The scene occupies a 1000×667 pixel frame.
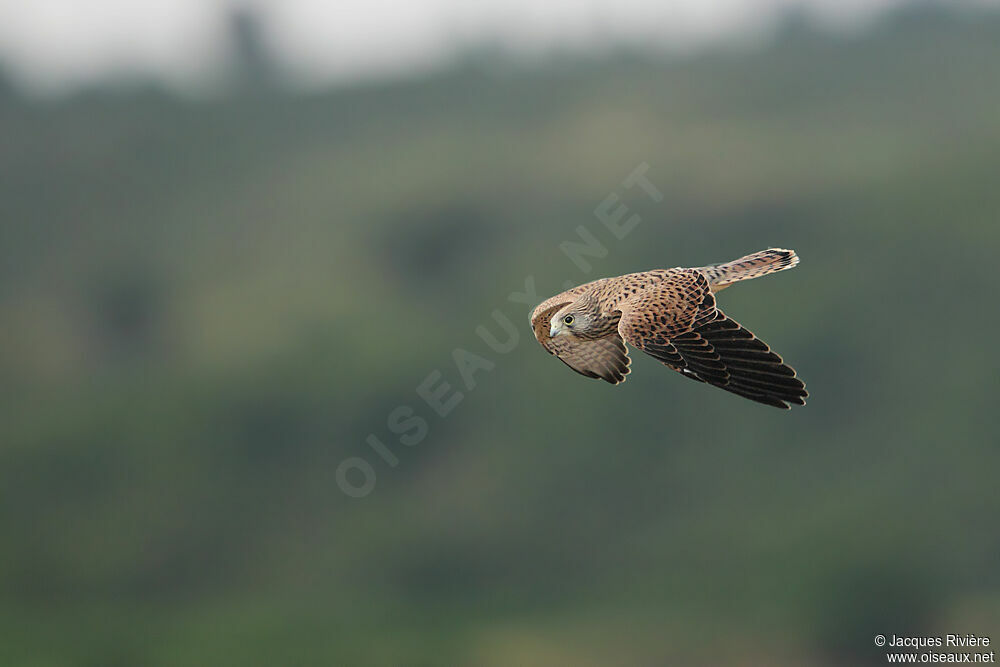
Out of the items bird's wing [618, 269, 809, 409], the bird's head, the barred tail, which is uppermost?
the barred tail

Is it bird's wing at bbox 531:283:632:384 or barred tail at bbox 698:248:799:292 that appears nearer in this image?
barred tail at bbox 698:248:799:292

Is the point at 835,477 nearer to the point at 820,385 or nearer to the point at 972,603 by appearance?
the point at 820,385

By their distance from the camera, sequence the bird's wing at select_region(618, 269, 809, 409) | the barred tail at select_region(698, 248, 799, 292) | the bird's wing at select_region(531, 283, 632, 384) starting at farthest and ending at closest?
the bird's wing at select_region(531, 283, 632, 384)
the barred tail at select_region(698, 248, 799, 292)
the bird's wing at select_region(618, 269, 809, 409)

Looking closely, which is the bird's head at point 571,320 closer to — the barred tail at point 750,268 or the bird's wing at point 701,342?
the bird's wing at point 701,342

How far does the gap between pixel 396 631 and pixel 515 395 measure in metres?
11.3

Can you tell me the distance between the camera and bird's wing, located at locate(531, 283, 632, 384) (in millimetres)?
6016

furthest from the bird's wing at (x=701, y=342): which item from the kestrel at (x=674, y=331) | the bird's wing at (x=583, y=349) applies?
the bird's wing at (x=583, y=349)

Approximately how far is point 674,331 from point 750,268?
0.97m

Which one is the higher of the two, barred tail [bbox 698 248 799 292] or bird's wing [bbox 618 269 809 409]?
barred tail [bbox 698 248 799 292]

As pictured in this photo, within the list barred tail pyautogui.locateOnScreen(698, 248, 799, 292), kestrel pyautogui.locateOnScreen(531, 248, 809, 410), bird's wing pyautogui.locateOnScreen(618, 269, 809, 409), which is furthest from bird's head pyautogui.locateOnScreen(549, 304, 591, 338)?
barred tail pyautogui.locateOnScreen(698, 248, 799, 292)

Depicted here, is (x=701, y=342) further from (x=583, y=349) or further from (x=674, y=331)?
(x=583, y=349)

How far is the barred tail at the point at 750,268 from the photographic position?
5.77 metres

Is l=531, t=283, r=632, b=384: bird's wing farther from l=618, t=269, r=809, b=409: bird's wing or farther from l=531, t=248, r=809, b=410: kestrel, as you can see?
l=618, t=269, r=809, b=409: bird's wing

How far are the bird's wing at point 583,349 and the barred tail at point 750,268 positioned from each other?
615mm
